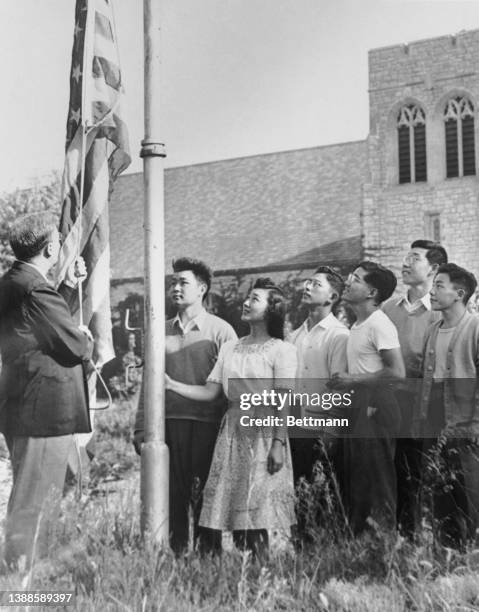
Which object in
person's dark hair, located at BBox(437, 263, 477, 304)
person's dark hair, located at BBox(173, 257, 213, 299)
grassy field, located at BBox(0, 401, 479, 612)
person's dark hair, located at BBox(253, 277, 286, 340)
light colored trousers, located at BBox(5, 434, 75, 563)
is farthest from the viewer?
person's dark hair, located at BBox(173, 257, 213, 299)

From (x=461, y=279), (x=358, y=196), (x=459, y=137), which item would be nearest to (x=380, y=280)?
(x=461, y=279)

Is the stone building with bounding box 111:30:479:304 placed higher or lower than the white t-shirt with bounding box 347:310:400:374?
higher

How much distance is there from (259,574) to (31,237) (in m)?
1.83

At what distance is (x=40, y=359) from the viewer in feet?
12.7

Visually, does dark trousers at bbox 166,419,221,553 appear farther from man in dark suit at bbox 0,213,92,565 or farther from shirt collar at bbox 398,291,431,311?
shirt collar at bbox 398,291,431,311

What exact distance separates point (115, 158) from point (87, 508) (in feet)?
6.22

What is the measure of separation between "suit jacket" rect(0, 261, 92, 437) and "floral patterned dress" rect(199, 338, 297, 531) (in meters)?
0.66

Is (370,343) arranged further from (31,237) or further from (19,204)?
(19,204)

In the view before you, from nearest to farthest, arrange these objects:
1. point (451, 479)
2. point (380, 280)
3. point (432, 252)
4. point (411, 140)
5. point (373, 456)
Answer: point (451, 479), point (373, 456), point (380, 280), point (432, 252), point (411, 140)

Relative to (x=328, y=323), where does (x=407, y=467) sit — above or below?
below

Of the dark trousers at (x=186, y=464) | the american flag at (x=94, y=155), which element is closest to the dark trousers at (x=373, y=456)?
the dark trousers at (x=186, y=464)

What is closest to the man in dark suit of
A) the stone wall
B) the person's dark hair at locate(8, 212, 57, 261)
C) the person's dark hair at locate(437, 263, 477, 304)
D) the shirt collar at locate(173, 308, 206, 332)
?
the person's dark hair at locate(8, 212, 57, 261)

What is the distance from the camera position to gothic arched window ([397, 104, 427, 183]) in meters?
14.5

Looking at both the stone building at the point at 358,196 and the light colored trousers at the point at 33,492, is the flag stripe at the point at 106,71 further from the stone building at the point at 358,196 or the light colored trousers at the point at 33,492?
the stone building at the point at 358,196
